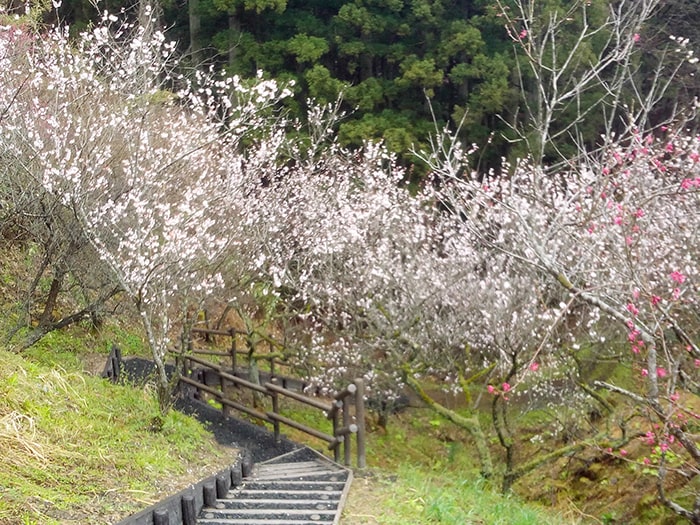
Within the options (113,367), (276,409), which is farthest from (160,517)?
(113,367)

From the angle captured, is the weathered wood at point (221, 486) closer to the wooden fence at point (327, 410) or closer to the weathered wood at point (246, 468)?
the weathered wood at point (246, 468)

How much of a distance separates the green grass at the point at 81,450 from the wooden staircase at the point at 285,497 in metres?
0.43

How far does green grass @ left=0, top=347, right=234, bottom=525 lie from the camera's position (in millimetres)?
3947

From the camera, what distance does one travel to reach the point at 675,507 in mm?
4281

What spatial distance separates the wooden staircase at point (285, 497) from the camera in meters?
4.59

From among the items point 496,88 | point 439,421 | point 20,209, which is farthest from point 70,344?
point 496,88

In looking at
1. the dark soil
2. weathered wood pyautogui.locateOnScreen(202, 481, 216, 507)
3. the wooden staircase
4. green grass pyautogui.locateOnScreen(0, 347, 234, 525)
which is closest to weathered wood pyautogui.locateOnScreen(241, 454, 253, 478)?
the wooden staircase

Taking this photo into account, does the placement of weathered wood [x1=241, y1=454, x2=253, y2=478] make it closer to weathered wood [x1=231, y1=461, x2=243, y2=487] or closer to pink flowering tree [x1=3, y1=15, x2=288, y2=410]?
weathered wood [x1=231, y1=461, x2=243, y2=487]

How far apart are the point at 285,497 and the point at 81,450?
171 cm

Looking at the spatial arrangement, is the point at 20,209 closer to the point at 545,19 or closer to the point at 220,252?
the point at 220,252

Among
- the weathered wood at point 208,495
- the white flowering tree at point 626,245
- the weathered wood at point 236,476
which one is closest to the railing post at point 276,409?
the weathered wood at point 236,476

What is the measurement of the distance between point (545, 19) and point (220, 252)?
7948 millimetres

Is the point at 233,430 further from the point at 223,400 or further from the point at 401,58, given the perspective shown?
the point at 401,58

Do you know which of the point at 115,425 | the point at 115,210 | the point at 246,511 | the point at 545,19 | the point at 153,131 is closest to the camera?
the point at 246,511
